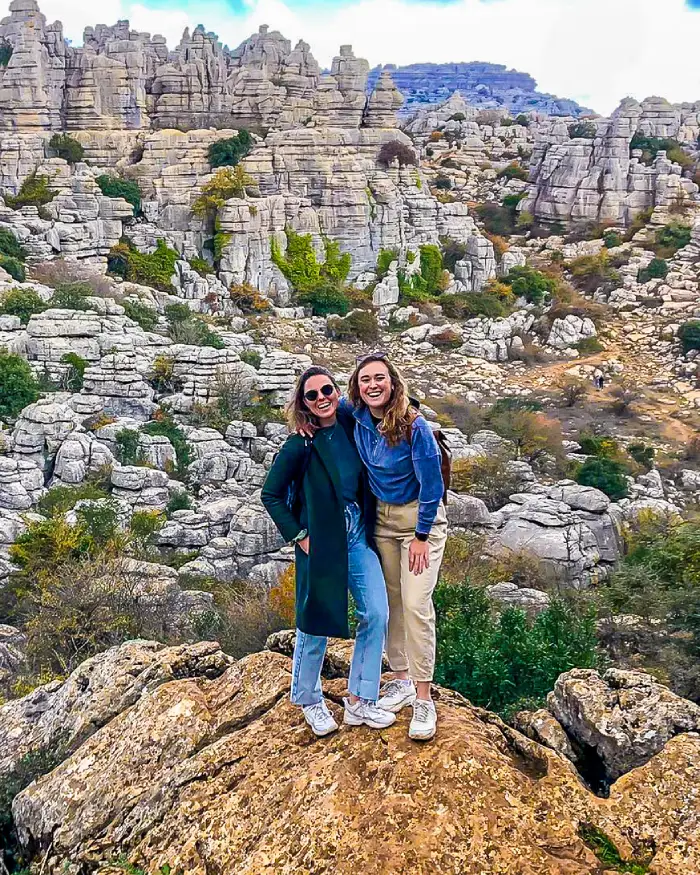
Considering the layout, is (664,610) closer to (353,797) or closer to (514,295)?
(353,797)

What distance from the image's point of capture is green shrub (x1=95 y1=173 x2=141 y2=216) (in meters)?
26.0

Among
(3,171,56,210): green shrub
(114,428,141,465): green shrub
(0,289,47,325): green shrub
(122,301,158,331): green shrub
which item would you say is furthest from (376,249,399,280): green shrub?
(114,428,141,465): green shrub

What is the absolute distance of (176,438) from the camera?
1605 centimetres

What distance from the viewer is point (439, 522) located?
3822 mm

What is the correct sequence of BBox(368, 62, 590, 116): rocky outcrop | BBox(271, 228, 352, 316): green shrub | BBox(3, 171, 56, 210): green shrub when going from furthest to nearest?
BBox(368, 62, 590, 116): rocky outcrop → BBox(271, 228, 352, 316): green shrub → BBox(3, 171, 56, 210): green shrub

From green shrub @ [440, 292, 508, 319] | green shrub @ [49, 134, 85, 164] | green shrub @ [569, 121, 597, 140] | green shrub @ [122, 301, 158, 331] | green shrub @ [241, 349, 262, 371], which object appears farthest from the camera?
green shrub @ [569, 121, 597, 140]

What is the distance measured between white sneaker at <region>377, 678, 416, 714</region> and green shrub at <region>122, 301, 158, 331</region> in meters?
17.8

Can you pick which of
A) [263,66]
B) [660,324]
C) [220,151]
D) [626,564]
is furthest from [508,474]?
[263,66]

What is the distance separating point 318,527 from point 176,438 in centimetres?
1276

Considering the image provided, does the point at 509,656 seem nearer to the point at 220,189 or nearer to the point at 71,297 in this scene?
the point at 71,297

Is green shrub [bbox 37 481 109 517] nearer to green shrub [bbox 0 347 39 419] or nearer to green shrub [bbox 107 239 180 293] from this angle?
green shrub [bbox 0 347 39 419]

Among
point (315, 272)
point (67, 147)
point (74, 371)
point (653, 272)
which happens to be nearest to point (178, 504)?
point (74, 371)

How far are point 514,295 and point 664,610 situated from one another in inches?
847

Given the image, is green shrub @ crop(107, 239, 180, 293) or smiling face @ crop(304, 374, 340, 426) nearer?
smiling face @ crop(304, 374, 340, 426)
